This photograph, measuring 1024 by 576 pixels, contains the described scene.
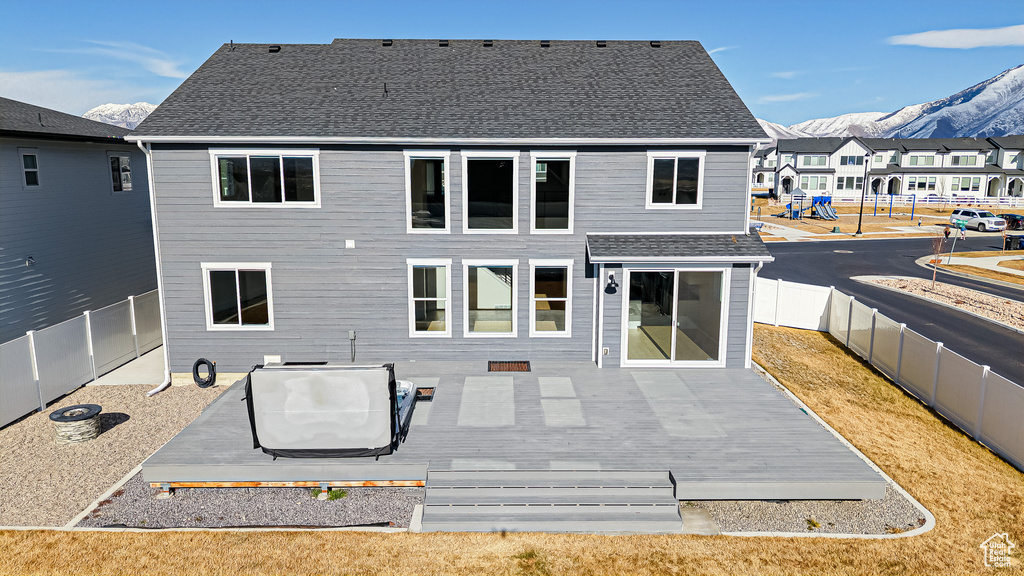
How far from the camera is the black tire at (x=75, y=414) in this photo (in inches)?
466

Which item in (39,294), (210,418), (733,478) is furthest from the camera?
(39,294)

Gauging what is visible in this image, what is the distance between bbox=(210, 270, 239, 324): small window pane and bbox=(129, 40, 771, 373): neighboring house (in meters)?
0.04

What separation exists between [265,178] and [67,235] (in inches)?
326

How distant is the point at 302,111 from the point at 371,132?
Answer: 87.4 inches

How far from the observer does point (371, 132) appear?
14484 millimetres

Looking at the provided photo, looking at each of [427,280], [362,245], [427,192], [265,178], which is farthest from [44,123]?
[427,280]

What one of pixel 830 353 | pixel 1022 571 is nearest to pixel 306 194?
pixel 1022 571

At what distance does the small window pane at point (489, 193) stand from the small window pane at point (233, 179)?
541 cm

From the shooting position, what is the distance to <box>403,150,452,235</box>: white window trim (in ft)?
48.2

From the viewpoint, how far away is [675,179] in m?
15.0

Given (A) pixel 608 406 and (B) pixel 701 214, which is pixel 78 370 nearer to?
(A) pixel 608 406

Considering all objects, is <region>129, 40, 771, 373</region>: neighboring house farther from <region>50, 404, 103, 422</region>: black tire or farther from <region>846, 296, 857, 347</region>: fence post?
<region>846, 296, 857, 347</region>: fence post

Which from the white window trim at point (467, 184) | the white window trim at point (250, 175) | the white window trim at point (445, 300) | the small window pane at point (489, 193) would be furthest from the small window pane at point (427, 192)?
the white window trim at point (250, 175)

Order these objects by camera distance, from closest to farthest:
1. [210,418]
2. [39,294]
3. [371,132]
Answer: [210,418] → [371,132] → [39,294]
